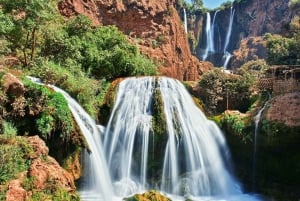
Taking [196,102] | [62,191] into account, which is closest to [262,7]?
[196,102]

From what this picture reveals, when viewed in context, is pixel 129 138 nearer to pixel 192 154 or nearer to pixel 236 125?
pixel 192 154

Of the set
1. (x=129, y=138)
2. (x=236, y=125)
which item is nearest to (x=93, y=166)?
(x=129, y=138)

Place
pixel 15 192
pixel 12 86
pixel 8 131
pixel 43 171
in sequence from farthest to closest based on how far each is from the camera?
pixel 12 86
pixel 8 131
pixel 43 171
pixel 15 192

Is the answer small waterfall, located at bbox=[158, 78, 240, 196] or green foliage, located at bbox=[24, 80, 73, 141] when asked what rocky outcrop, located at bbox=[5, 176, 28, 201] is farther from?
small waterfall, located at bbox=[158, 78, 240, 196]

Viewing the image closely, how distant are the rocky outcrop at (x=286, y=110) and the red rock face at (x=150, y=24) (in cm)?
1477

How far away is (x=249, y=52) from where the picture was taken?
4662cm

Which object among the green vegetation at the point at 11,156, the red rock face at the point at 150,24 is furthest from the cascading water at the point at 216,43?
the green vegetation at the point at 11,156

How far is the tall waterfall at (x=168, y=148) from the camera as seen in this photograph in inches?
599

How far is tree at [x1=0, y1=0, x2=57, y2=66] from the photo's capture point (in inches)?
709

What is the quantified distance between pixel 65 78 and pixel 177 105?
5183mm

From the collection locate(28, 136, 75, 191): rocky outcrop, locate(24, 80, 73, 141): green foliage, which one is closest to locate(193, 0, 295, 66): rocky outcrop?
locate(24, 80, 73, 141): green foliage

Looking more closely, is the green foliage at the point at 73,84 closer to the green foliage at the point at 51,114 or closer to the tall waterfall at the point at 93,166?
the tall waterfall at the point at 93,166

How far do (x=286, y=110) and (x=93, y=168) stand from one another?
8.51m

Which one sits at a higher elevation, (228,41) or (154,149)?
(228,41)
